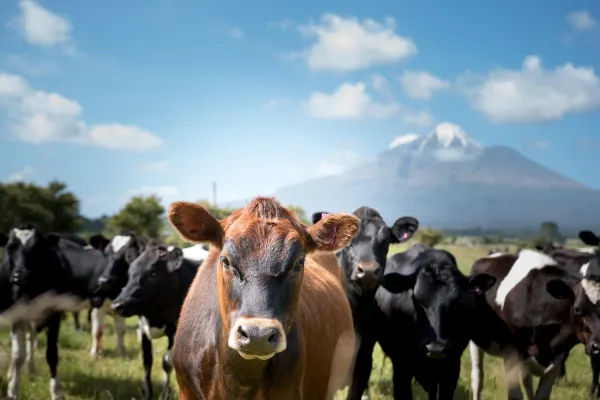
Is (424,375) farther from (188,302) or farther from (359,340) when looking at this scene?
(188,302)

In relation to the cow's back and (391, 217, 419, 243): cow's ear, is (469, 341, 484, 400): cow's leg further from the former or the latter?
the cow's back

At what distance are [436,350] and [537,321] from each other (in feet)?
6.38

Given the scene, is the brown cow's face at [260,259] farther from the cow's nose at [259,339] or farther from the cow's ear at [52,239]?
the cow's ear at [52,239]

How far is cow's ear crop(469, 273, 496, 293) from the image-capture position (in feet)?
23.2

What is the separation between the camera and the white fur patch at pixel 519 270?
780 centimetres

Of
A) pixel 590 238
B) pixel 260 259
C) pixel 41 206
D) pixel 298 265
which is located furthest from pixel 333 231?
pixel 41 206

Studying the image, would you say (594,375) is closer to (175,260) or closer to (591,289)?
(591,289)

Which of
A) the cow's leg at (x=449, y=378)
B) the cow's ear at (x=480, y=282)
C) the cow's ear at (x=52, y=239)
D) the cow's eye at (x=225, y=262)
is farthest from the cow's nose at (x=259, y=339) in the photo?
the cow's ear at (x=52, y=239)

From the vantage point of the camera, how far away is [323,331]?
4.89 m

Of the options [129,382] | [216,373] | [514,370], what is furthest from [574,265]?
[216,373]

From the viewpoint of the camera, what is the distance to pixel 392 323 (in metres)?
7.30

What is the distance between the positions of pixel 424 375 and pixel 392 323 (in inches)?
28.9

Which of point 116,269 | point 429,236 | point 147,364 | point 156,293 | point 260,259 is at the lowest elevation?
point 429,236

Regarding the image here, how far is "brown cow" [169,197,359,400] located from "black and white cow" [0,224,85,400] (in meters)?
4.91
